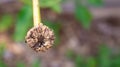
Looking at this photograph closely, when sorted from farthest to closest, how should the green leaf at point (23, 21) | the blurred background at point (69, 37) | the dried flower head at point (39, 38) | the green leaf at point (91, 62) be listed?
the blurred background at point (69, 37) → the green leaf at point (91, 62) → the green leaf at point (23, 21) → the dried flower head at point (39, 38)

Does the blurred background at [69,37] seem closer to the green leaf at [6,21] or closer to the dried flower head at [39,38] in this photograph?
the green leaf at [6,21]

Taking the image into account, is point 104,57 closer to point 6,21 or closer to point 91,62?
point 91,62

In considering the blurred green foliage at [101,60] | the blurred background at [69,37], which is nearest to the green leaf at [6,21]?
the blurred background at [69,37]

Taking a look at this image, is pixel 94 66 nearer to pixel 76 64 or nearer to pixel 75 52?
pixel 76 64

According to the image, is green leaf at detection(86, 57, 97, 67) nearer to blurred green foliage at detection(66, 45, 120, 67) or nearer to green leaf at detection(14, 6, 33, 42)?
blurred green foliage at detection(66, 45, 120, 67)

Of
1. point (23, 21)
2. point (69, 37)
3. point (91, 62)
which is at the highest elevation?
point (23, 21)

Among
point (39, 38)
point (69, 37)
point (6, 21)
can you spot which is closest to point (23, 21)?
point (6, 21)
